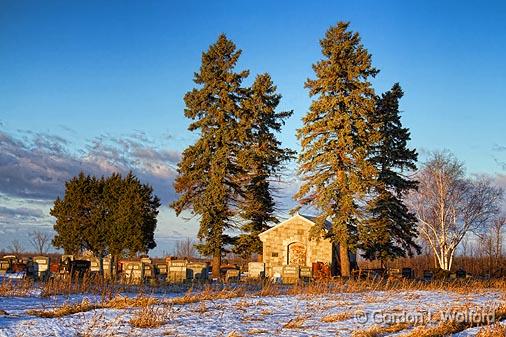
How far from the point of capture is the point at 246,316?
37.2 ft

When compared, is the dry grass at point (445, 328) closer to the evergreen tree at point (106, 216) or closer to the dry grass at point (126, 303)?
the dry grass at point (126, 303)

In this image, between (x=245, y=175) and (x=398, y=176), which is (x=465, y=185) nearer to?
(x=398, y=176)

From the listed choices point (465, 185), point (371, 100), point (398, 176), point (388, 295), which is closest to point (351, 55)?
point (371, 100)

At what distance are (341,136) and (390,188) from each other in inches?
245

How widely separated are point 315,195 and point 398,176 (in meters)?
6.23

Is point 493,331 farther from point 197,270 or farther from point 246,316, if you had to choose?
point 197,270

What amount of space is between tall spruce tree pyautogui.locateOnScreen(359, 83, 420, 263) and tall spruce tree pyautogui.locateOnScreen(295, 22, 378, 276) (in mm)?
1465

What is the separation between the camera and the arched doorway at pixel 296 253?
112 feet

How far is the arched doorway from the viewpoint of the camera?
3425 centimetres

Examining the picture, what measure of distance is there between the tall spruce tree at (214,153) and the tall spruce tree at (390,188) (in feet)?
28.2

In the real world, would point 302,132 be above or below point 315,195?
above

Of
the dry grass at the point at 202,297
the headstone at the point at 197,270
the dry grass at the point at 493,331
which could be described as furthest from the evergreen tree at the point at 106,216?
the dry grass at the point at 493,331

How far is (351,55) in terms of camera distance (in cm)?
2948

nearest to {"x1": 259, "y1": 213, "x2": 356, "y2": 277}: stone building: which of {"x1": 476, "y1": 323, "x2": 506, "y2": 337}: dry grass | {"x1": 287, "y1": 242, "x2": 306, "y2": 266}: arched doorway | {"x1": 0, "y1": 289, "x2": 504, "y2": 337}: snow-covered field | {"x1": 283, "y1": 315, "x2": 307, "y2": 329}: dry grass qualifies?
{"x1": 287, "y1": 242, "x2": 306, "y2": 266}: arched doorway
